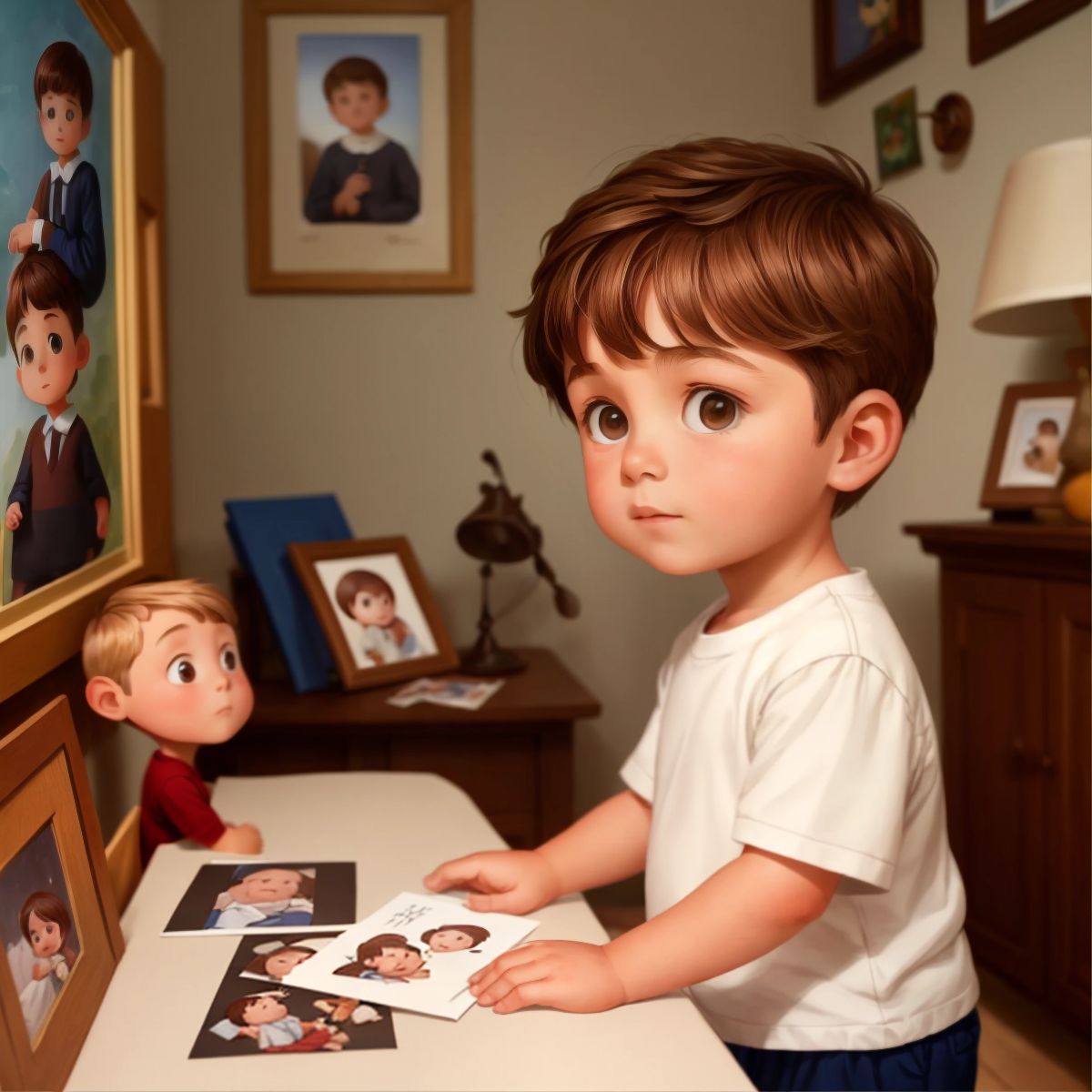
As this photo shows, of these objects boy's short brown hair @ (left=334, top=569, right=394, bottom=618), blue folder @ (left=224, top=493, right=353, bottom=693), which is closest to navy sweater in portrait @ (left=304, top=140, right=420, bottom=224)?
blue folder @ (left=224, top=493, right=353, bottom=693)

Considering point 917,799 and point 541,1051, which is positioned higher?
point 917,799

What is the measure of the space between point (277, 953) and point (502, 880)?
0.71 feet

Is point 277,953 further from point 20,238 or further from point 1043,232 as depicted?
point 1043,232

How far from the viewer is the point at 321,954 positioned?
34.2 inches

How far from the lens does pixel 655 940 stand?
82 cm

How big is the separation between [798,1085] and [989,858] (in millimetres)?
1184

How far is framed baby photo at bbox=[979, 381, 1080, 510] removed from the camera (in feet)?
6.39

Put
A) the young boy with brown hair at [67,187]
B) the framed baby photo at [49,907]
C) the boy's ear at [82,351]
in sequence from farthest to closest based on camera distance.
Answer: the boy's ear at [82,351], the young boy with brown hair at [67,187], the framed baby photo at [49,907]

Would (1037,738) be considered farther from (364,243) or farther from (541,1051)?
(364,243)

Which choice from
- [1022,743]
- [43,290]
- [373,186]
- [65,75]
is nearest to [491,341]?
[373,186]

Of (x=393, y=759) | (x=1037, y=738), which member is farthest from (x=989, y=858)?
(x=393, y=759)

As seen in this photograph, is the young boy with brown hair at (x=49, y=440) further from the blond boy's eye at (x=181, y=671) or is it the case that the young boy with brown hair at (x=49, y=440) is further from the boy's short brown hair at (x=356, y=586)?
the boy's short brown hair at (x=356, y=586)

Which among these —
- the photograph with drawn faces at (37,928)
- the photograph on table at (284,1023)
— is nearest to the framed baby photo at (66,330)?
the photograph with drawn faces at (37,928)

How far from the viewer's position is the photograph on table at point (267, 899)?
0.94 m
